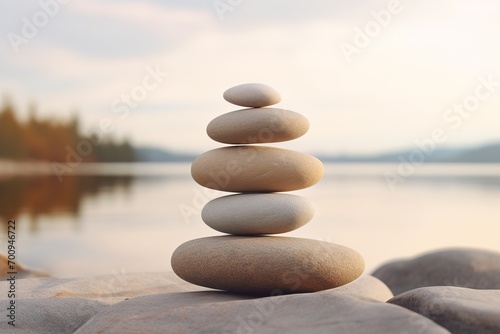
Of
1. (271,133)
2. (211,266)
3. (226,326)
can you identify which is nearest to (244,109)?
(271,133)

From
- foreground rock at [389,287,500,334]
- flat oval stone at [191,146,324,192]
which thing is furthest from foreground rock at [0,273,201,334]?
foreground rock at [389,287,500,334]

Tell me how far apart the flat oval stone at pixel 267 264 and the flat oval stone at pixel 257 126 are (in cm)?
81

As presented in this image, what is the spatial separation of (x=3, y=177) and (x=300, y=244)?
14615 mm

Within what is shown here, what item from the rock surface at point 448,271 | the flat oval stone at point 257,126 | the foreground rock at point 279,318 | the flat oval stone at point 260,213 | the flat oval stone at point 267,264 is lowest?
the rock surface at point 448,271

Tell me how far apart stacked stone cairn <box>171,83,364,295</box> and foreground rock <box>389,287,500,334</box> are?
70 cm

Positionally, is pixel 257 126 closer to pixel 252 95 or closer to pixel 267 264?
pixel 252 95

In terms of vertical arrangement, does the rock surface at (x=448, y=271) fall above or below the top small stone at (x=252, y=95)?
below

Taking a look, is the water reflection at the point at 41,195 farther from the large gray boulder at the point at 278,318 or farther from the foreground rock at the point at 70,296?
the large gray boulder at the point at 278,318

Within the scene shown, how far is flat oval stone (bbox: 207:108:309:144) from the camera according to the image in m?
4.79

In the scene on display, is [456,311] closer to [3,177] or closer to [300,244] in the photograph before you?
[300,244]

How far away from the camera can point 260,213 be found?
4.68 meters

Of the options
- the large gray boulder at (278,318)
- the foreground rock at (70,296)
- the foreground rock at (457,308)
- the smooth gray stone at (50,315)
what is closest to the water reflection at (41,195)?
the foreground rock at (70,296)

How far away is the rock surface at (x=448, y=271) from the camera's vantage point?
26.5 ft

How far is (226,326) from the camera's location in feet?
12.3
